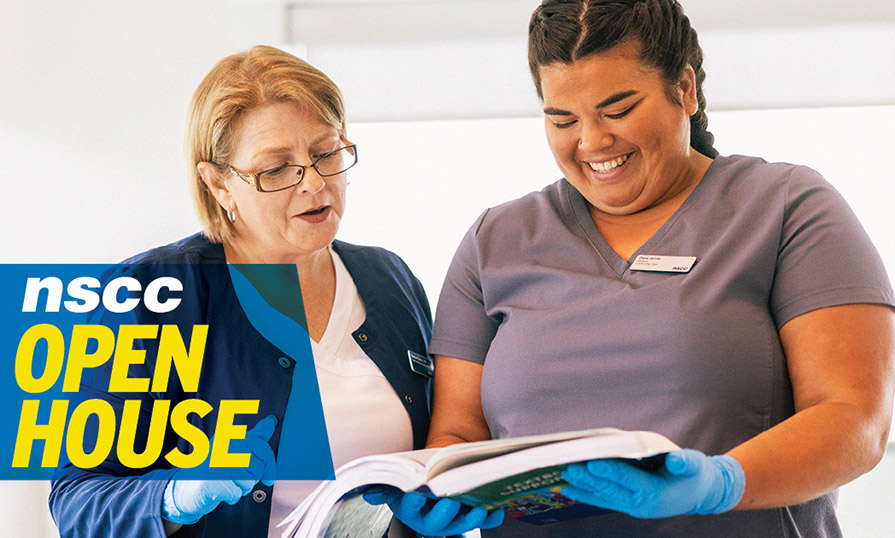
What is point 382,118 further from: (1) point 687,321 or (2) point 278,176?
(1) point 687,321

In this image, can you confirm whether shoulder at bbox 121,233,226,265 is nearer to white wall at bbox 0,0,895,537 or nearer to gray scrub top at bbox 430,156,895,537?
gray scrub top at bbox 430,156,895,537

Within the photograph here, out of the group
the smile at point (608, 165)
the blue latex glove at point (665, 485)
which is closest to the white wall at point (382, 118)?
the smile at point (608, 165)

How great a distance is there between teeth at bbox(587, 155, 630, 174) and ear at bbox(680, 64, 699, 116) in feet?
0.42

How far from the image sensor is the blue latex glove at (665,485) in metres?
0.82

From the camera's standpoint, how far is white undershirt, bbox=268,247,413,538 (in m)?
1.33

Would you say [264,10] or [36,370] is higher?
[264,10]

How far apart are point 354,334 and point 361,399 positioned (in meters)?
0.13

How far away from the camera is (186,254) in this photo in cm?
140

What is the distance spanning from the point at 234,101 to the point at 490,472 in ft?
2.79

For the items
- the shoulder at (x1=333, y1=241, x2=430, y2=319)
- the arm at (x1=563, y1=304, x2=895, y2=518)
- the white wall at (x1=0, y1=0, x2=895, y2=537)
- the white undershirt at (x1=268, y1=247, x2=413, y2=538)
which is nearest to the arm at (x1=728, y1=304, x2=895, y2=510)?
the arm at (x1=563, y1=304, x2=895, y2=518)

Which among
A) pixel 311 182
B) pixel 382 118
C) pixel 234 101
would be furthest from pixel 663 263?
pixel 382 118

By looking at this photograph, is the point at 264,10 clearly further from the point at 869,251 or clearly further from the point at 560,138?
the point at 869,251

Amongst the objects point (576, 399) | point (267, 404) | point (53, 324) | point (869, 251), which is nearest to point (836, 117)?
point (869, 251)

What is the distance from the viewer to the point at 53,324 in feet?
7.43
